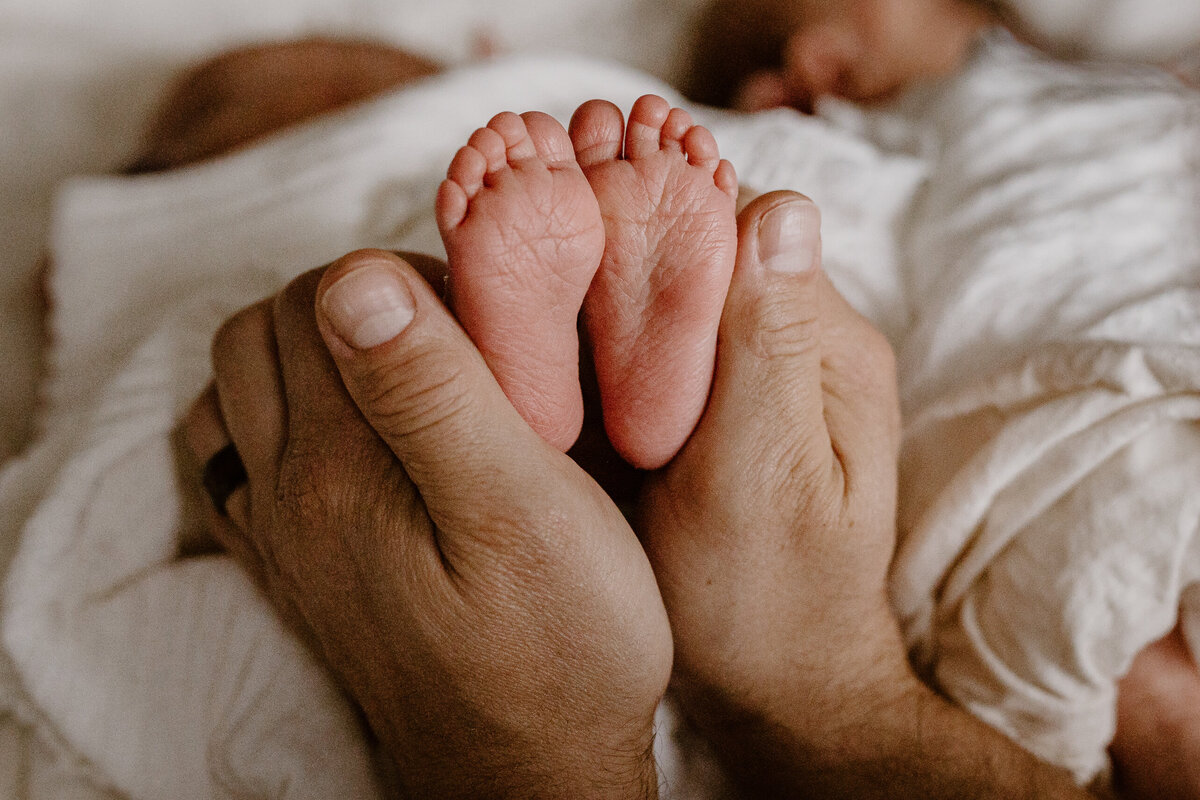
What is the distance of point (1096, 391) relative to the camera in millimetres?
622

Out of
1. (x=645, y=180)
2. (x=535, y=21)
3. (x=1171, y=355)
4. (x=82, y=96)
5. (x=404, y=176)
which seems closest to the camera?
(x=645, y=180)

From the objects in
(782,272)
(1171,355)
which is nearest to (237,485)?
(782,272)

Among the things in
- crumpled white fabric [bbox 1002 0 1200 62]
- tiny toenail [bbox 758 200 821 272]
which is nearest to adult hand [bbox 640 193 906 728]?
tiny toenail [bbox 758 200 821 272]

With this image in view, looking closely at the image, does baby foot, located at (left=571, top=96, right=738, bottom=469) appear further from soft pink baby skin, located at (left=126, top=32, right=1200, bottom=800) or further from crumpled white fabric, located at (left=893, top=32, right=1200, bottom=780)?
crumpled white fabric, located at (left=893, top=32, right=1200, bottom=780)

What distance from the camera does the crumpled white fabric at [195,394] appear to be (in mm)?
642

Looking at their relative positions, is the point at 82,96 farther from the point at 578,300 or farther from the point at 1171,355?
the point at 1171,355

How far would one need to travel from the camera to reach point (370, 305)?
45 cm

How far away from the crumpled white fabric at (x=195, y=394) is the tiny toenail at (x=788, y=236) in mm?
376

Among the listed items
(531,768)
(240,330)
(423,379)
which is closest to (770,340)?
(423,379)

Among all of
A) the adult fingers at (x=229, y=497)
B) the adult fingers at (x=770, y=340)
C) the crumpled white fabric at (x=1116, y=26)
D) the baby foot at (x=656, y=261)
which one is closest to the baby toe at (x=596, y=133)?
the baby foot at (x=656, y=261)

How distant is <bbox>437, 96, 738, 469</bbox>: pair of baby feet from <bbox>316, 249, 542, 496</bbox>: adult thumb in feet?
0.09

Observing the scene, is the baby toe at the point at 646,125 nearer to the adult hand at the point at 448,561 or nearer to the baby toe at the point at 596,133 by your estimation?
the baby toe at the point at 596,133

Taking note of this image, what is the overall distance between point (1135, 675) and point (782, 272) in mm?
466

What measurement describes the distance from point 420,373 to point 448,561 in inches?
4.9
